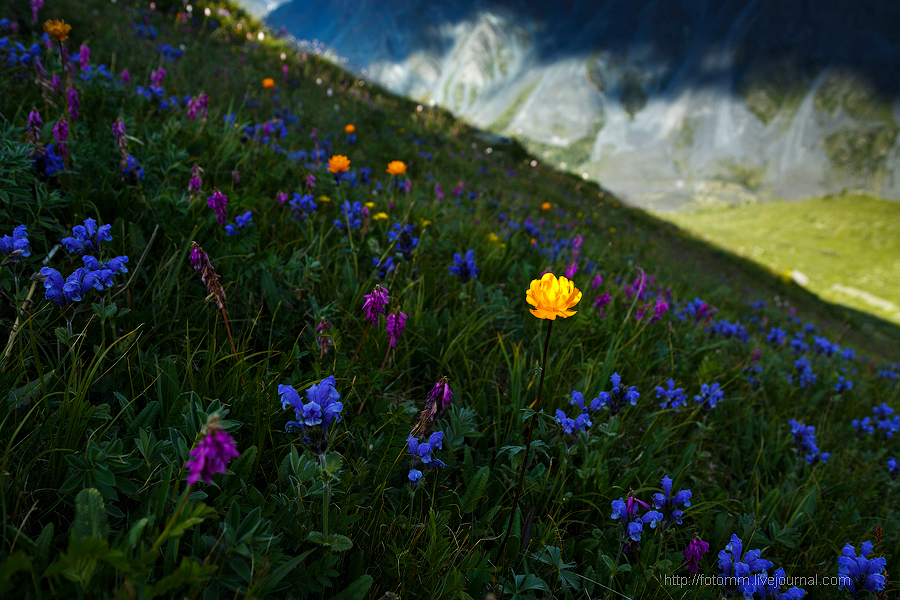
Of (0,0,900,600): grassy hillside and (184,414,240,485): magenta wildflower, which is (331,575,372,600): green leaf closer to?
(0,0,900,600): grassy hillside

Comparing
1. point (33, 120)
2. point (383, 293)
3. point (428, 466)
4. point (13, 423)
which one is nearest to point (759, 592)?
point (428, 466)

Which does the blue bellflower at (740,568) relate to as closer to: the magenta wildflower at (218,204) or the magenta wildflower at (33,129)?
the magenta wildflower at (218,204)

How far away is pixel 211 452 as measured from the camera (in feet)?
2.35

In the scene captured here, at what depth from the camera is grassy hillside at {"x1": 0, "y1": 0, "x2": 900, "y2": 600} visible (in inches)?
42.5

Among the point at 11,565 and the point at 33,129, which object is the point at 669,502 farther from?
the point at 33,129

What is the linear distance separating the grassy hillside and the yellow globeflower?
0.01m

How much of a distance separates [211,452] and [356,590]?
68cm

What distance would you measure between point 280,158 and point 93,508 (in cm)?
343

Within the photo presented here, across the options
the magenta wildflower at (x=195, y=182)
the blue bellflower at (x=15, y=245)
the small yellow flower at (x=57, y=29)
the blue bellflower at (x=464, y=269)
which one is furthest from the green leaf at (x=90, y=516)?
the small yellow flower at (x=57, y=29)

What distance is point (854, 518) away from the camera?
2.28 meters

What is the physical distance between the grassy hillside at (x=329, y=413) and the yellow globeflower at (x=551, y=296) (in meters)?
0.01

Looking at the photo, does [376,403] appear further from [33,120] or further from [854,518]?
[854,518]

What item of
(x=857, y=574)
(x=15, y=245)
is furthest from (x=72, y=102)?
(x=857, y=574)

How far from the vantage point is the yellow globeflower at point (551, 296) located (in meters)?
1.33
